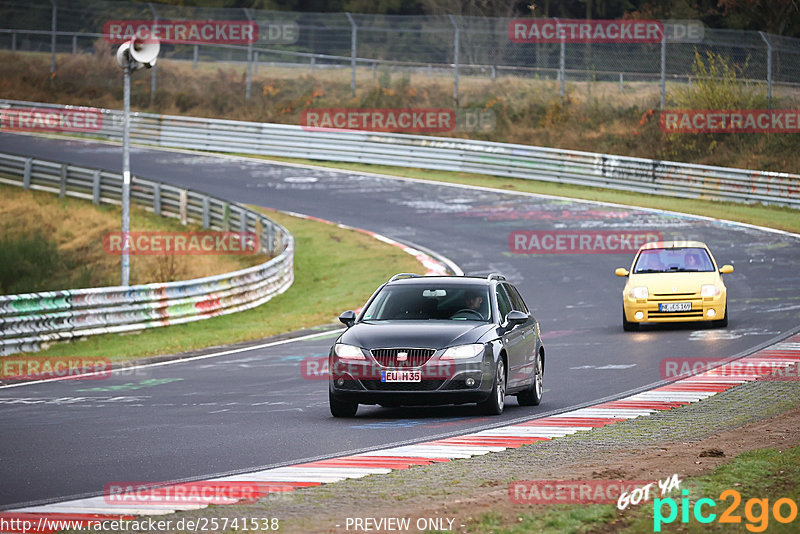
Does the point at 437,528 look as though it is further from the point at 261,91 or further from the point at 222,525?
the point at 261,91

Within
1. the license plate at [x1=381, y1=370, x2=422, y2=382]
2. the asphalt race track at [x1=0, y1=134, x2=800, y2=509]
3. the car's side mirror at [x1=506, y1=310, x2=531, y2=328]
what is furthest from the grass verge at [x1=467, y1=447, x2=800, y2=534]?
the car's side mirror at [x1=506, y1=310, x2=531, y2=328]

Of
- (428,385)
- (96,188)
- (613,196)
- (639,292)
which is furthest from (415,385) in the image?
(96,188)

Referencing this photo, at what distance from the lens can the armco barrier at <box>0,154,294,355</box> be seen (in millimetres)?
20073

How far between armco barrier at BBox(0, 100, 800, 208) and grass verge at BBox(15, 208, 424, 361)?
32.1ft

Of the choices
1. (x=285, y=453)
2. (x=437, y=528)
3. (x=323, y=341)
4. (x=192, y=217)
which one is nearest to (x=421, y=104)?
(x=192, y=217)

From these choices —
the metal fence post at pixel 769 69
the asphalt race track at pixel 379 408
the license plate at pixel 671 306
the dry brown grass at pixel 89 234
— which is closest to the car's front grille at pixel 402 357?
the asphalt race track at pixel 379 408

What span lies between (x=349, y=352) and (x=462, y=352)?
116 centimetres

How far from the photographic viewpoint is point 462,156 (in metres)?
45.9

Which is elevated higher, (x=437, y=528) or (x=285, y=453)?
(x=437, y=528)

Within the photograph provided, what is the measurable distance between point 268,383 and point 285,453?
5.89 metres

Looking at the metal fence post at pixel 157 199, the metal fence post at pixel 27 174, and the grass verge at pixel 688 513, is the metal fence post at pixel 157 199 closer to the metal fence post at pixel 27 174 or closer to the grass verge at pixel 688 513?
the metal fence post at pixel 27 174

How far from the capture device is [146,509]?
7773 mm

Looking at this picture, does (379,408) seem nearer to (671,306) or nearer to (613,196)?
(671,306)

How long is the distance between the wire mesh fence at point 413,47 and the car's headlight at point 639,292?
73.3 feet
